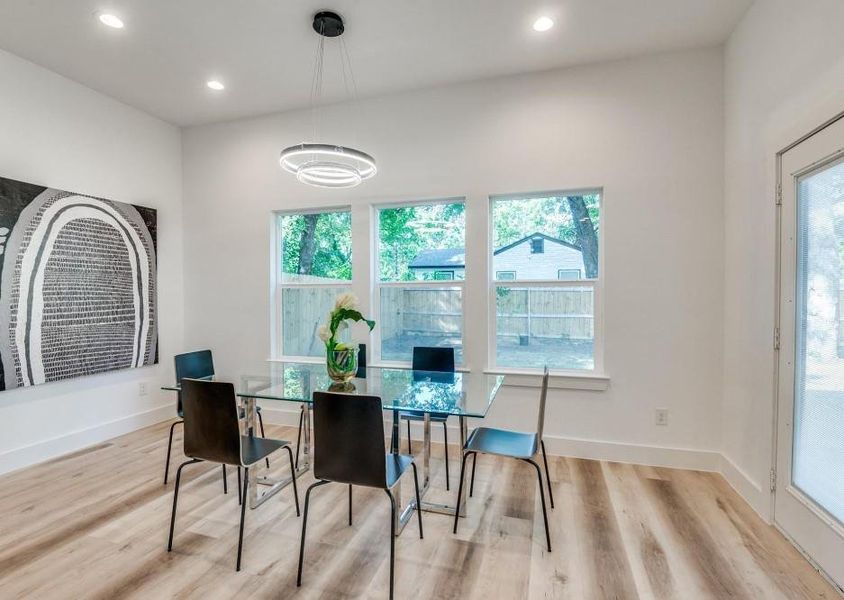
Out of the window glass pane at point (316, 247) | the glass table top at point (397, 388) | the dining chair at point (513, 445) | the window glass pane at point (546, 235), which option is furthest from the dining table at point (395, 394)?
the window glass pane at point (316, 247)

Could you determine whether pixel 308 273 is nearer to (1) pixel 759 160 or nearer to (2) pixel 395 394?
(2) pixel 395 394

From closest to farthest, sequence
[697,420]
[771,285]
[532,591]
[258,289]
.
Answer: [532,591] < [771,285] < [697,420] < [258,289]

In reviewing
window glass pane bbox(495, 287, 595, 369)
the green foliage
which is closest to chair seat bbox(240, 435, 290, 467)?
window glass pane bbox(495, 287, 595, 369)

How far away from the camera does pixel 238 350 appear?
14.0ft

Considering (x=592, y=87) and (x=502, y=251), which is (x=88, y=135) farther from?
(x=592, y=87)

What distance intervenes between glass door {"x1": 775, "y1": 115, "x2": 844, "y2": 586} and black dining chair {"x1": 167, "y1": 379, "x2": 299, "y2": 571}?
2.69 m

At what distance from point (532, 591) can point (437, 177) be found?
9.72ft

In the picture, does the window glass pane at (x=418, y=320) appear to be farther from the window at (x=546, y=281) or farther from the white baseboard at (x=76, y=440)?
the white baseboard at (x=76, y=440)

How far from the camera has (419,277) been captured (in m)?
3.75

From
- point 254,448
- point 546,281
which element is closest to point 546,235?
point 546,281

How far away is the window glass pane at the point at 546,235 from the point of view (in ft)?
11.0

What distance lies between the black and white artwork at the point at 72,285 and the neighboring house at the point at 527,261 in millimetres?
2839

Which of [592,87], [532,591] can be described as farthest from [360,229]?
[532,591]

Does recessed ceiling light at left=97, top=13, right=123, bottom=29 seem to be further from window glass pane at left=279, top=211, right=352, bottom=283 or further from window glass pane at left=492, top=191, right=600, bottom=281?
window glass pane at left=492, top=191, right=600, bottom=281
